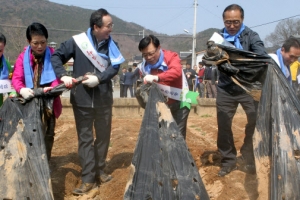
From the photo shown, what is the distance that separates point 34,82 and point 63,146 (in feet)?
7.56

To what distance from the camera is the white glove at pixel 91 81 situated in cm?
328

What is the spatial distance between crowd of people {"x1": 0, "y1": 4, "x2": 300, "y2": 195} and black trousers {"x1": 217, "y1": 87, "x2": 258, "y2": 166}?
0.04 feet

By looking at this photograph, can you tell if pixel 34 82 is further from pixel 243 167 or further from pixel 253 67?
pixel 243 167

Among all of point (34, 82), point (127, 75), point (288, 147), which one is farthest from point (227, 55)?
point (127, 75)

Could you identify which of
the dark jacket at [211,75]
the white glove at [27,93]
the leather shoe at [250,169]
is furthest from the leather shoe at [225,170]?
the dark jacket at [211,75]

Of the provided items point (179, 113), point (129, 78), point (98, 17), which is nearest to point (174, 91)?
point (179, 113)

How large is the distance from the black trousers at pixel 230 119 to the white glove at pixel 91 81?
4.70 ft

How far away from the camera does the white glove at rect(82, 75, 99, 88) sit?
10.8 ft

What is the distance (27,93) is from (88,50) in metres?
0.77

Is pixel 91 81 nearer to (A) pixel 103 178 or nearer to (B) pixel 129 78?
(A) pixel 103 178

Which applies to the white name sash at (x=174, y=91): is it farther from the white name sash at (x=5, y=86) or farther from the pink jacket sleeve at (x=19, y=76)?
the white name sash at (x=5, y=86)

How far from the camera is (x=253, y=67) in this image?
3.09m

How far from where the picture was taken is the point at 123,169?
419 centimetres

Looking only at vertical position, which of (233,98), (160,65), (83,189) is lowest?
(83,189)
